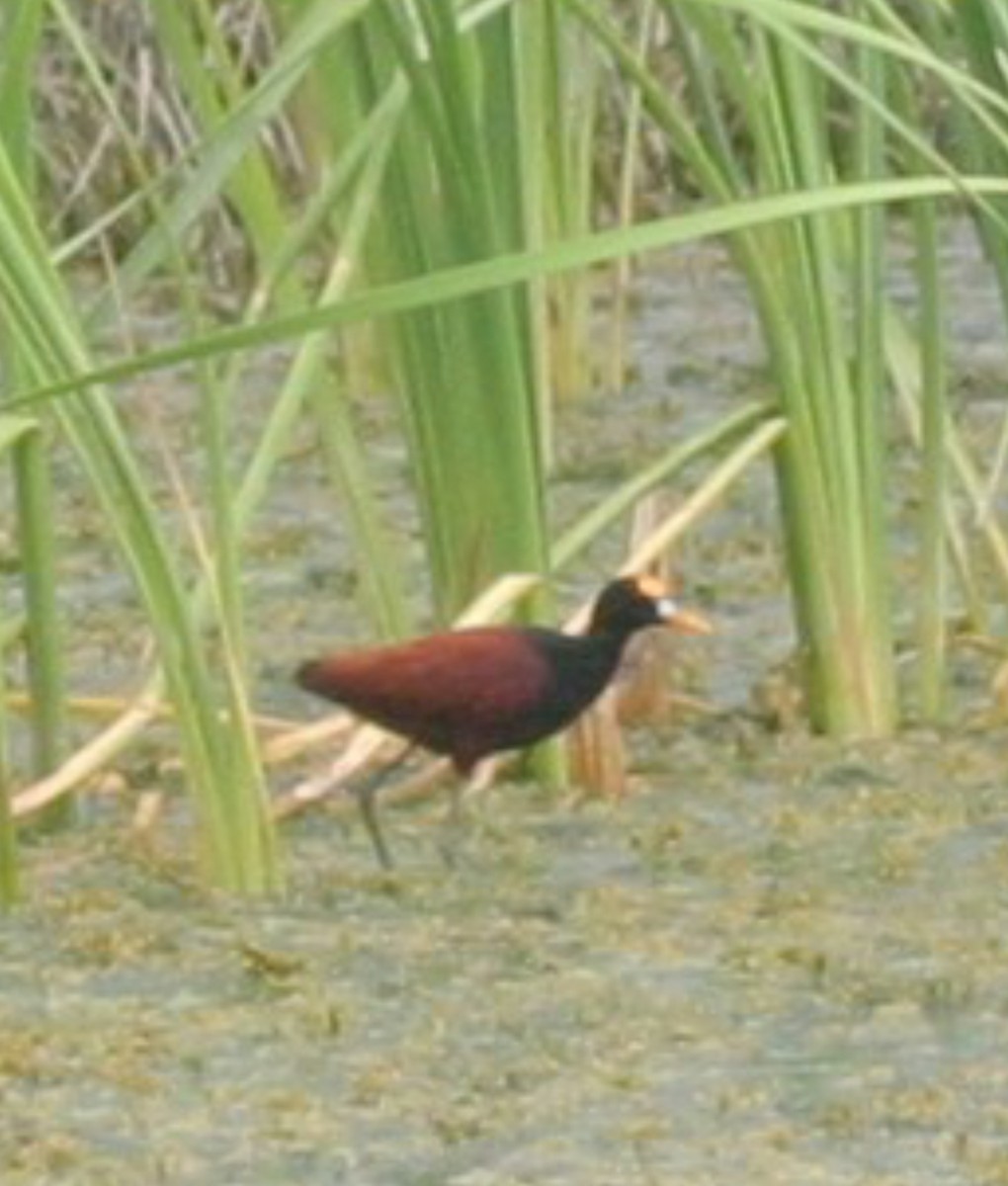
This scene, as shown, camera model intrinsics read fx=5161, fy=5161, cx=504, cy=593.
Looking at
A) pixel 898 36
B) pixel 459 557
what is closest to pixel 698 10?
pixel 898 36

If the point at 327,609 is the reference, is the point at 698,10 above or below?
above

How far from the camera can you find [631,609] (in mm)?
5004

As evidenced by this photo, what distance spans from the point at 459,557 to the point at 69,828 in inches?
18.1

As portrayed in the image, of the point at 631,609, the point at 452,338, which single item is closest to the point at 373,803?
the point at 631,609

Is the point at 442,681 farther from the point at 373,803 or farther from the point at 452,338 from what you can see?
the point at 452,338

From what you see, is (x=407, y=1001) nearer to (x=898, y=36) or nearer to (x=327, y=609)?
(x=898, y=36)

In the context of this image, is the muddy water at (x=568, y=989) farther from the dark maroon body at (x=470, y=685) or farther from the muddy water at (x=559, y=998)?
the dark maroon body at (x=470, y=685)

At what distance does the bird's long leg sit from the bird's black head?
0.23 meters

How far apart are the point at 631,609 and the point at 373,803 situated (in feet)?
1.07

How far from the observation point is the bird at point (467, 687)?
4742mm

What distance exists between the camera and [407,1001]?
4219mm

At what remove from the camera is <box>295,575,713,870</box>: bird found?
474cm

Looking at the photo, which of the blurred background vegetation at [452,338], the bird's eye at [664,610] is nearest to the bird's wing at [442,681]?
the blurred background vegetation at [452,338]

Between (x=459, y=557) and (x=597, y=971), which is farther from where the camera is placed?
(x=459, y=557)
